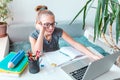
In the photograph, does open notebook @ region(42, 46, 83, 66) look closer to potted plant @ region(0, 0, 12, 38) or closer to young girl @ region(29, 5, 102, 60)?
young girl @ region(29, 5, 102, 60)

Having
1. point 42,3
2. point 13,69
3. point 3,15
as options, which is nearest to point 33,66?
point 13,69

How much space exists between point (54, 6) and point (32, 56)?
1769 millimetres

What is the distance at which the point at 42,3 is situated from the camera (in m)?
2.91

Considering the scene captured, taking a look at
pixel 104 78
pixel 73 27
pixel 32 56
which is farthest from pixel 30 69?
pixel 73 27

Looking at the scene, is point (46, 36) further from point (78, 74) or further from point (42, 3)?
point (42, 3)

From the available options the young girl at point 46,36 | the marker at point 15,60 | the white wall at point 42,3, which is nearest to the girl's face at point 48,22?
the young girl at point 46,36

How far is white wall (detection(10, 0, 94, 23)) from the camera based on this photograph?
285 centimetres

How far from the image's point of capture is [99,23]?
1.50m

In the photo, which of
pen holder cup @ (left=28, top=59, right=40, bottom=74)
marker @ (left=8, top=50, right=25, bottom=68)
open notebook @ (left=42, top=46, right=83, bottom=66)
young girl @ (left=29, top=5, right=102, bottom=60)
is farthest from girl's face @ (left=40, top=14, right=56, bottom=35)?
pen holder cup @ (left=28, top=59, right=40, bottom=74)

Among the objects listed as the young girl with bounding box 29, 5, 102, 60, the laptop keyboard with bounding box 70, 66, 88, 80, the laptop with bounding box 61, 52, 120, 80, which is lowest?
the laptop keyboard with bounding box 70, 66, 88, 80

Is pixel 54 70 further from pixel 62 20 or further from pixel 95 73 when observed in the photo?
pixel 62 20

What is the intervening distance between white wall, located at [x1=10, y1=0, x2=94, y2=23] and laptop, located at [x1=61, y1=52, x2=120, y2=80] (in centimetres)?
161

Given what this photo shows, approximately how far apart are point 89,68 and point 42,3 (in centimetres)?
192

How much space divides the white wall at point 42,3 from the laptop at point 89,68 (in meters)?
1.61
